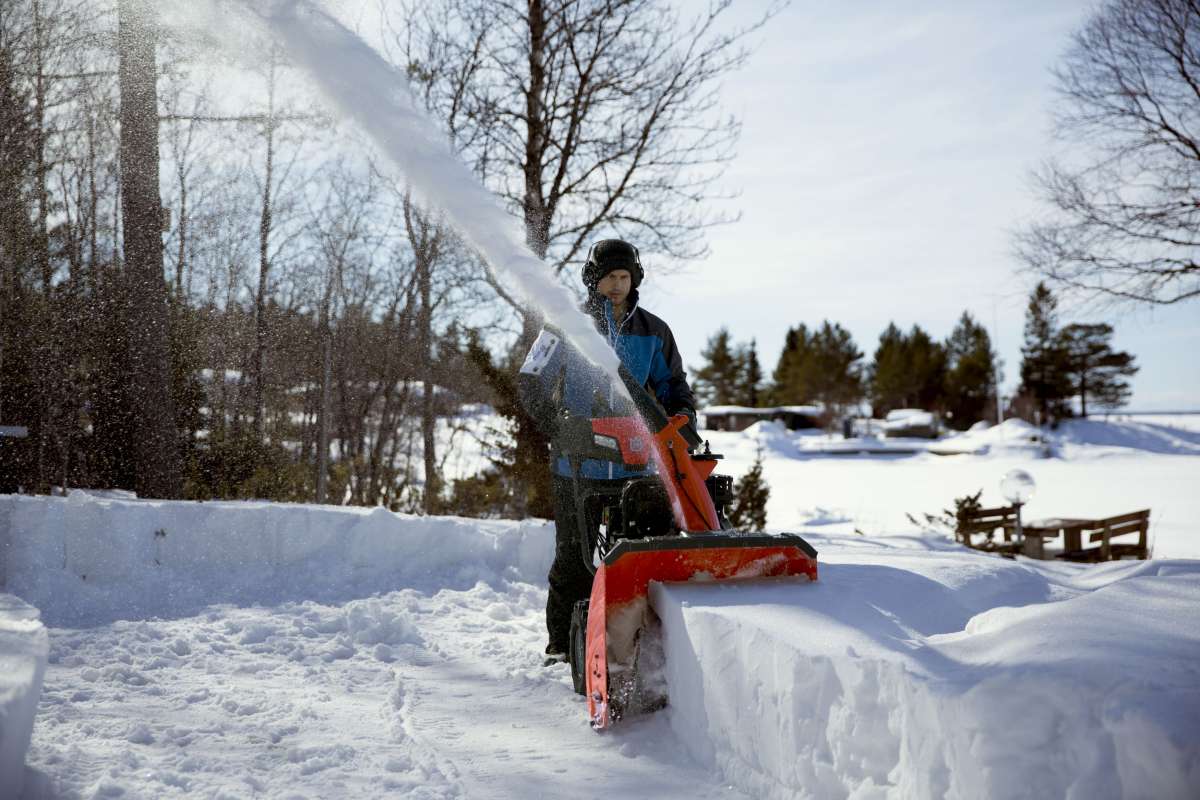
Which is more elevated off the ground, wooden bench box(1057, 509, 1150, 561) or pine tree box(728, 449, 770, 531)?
pine tree box(728, 449, 770, 531)

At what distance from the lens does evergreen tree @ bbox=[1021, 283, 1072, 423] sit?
164ft

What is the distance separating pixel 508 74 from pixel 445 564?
5.84 metres

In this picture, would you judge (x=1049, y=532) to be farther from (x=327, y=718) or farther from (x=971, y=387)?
(x=971, y=387)

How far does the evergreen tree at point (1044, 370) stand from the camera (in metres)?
50.0

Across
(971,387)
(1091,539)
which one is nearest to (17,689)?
(1091,539)

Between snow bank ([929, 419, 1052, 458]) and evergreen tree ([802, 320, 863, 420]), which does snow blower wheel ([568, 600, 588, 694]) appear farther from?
evergreen tree ([802, 320, 863, 420])

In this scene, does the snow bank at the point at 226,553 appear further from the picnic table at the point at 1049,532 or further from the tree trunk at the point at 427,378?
the picnic table at the point at 1049,532

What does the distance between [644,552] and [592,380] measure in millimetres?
1045

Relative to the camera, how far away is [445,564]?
19.6ft

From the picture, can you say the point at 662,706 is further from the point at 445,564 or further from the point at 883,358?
the point at 883,358

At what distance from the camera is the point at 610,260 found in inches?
142

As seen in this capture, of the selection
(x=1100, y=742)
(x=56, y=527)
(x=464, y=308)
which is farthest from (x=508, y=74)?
(x=1100, y=742)

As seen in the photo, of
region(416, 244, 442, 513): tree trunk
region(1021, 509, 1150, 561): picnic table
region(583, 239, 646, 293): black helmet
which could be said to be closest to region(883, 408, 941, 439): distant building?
region(1021, 509, 1150, 561): picnic table

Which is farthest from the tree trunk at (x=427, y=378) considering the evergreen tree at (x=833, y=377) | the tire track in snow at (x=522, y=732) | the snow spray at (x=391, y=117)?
the evergreen tree at (x=833, y=377)
